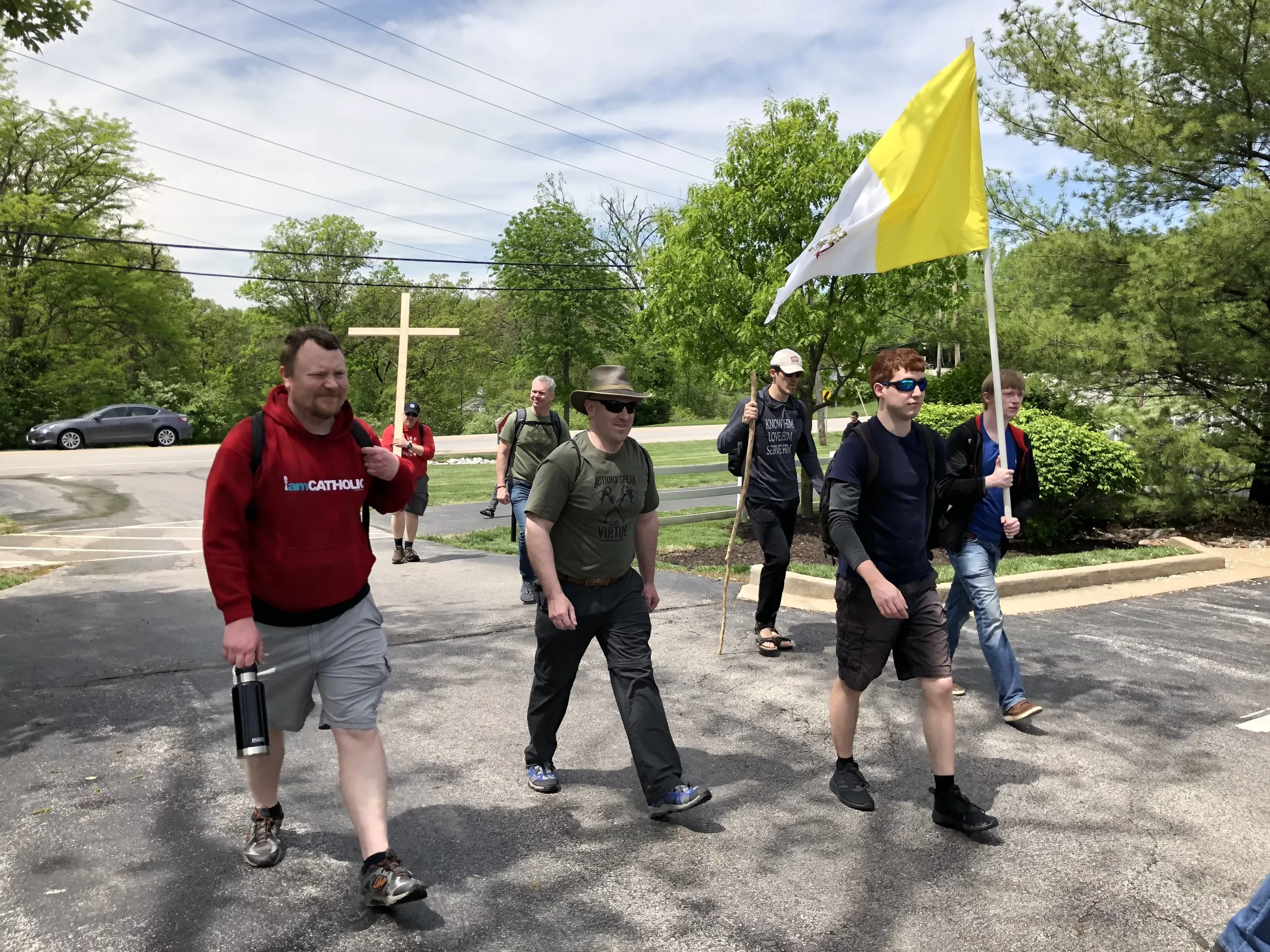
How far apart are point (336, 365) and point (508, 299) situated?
4345 cm

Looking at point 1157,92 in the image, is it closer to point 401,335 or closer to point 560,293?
point 401,335

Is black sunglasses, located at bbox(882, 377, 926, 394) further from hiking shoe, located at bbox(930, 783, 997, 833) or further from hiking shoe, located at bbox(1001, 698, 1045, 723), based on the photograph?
hiking shoe, located at bbox(1001, 698, 1045, 723)

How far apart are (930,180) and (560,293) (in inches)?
1378

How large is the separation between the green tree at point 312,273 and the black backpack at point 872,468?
46370 mm

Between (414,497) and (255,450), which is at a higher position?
(255,450)

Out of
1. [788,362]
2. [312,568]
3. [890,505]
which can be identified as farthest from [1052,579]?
[312,568]

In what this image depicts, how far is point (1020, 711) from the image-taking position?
5445 mm

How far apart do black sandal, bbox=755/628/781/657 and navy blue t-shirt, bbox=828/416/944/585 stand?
8.96 ft

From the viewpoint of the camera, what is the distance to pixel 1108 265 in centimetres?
1378

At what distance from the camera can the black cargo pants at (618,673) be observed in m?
4.20

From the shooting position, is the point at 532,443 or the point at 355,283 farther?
the point at 355,283

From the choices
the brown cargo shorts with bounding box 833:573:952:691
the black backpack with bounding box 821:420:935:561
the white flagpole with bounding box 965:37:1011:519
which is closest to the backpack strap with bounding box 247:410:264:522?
the black backpack with bounding box 821:420:935:561

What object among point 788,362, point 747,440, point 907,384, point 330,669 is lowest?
point 330,669

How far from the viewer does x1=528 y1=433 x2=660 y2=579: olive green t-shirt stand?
4.30 m
